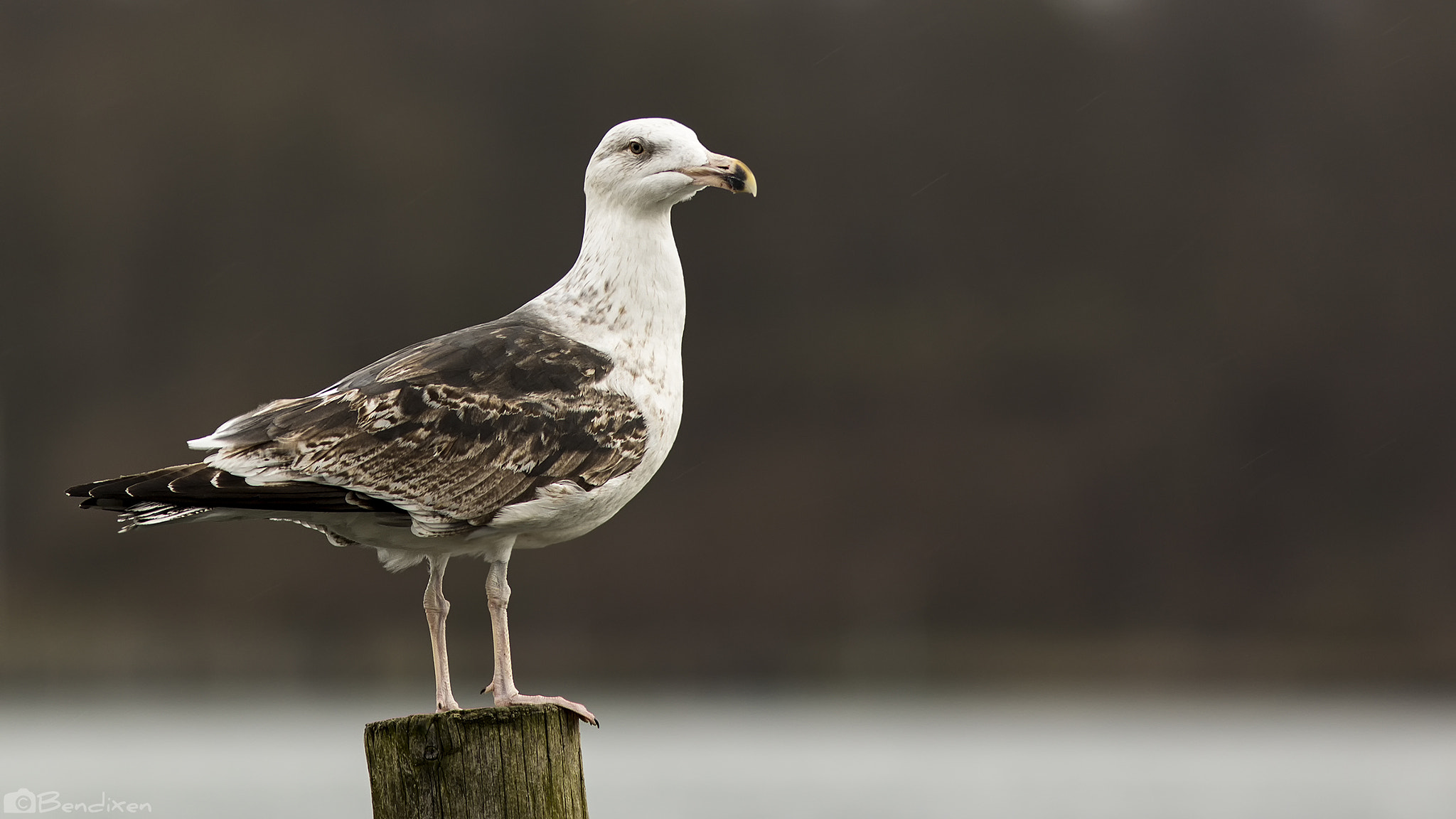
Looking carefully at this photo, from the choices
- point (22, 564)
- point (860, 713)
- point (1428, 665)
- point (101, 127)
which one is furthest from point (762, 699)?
point (101, 127)

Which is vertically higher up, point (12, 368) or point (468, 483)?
point (12, 368)

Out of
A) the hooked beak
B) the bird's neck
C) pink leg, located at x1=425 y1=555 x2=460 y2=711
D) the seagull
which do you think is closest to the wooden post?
the seagull

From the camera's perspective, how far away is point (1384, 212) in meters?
54.0

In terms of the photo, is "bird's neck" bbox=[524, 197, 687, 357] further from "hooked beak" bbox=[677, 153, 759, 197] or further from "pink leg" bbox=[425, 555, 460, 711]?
"pink leg" bbox=[425, 555, 460, 711]

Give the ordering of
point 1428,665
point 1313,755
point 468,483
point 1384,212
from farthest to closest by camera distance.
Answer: point 1384,212 → point 1428,665 → point 1313,755 → point 468,483

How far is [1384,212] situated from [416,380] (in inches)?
2041

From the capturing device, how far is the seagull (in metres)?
6.68

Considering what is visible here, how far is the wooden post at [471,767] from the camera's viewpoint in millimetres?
6066

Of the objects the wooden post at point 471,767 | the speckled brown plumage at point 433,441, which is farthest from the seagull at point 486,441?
the wooden post at point 471,767

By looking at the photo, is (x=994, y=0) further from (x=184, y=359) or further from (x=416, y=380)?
(x=416, y=380)

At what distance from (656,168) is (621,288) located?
0.52 meters

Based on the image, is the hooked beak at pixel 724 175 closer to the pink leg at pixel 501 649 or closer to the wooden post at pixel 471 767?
the pink leg at pixel 501 649

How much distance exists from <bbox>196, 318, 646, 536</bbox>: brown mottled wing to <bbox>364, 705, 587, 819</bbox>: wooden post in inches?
36.2

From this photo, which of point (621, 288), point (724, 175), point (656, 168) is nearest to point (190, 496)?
point (621, 288)
